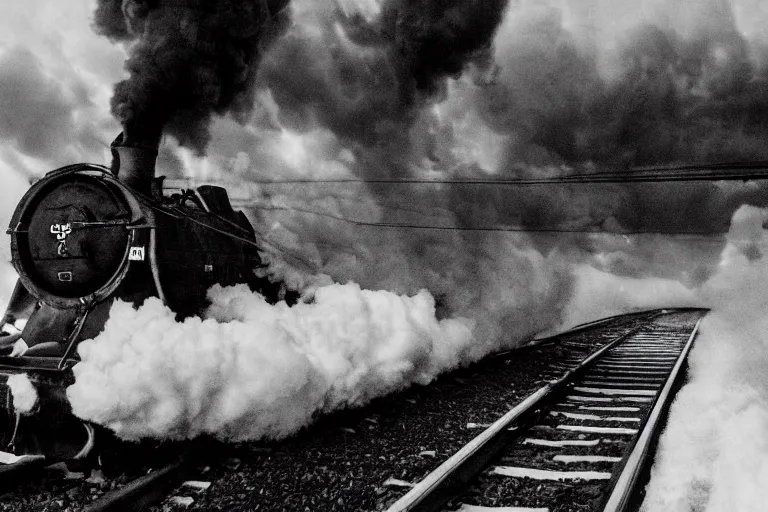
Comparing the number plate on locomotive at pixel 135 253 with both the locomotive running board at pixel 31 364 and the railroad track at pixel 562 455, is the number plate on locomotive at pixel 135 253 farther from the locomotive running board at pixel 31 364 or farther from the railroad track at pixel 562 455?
the railroad track at pixel 562 455

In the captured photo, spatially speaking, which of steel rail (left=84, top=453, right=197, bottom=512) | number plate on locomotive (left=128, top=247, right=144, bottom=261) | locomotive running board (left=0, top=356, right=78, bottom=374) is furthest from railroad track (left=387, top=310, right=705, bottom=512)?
number plate on locomotive (left=128, top=247, right=144, bottom=261)

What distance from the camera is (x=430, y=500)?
4168mm

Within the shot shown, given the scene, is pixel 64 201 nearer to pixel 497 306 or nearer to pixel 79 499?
pixel 79 499

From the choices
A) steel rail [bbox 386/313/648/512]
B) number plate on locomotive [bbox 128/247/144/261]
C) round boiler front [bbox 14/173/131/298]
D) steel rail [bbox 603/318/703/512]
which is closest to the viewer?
steel rail [bbox 386/313/648/512]

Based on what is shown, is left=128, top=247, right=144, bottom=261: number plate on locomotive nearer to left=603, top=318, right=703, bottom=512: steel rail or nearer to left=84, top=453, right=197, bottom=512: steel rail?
left=84, top=453, right=197, bottom=512: steel rail

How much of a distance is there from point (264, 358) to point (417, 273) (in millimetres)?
5058

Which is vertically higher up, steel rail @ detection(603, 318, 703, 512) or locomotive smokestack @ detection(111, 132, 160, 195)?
locomotive smokestack @ detection(111, 132, 160, 195)

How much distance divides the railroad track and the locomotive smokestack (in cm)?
451

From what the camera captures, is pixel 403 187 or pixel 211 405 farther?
pixel 403 187

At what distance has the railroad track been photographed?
174 inches

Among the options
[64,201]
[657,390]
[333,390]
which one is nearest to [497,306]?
[657,390]

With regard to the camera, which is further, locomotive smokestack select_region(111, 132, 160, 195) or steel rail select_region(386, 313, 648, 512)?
locomotive smokestack select_region(111, 132, 160, 195)

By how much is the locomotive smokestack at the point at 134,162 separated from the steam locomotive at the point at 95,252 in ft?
0.04

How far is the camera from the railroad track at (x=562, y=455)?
14.5 feet
